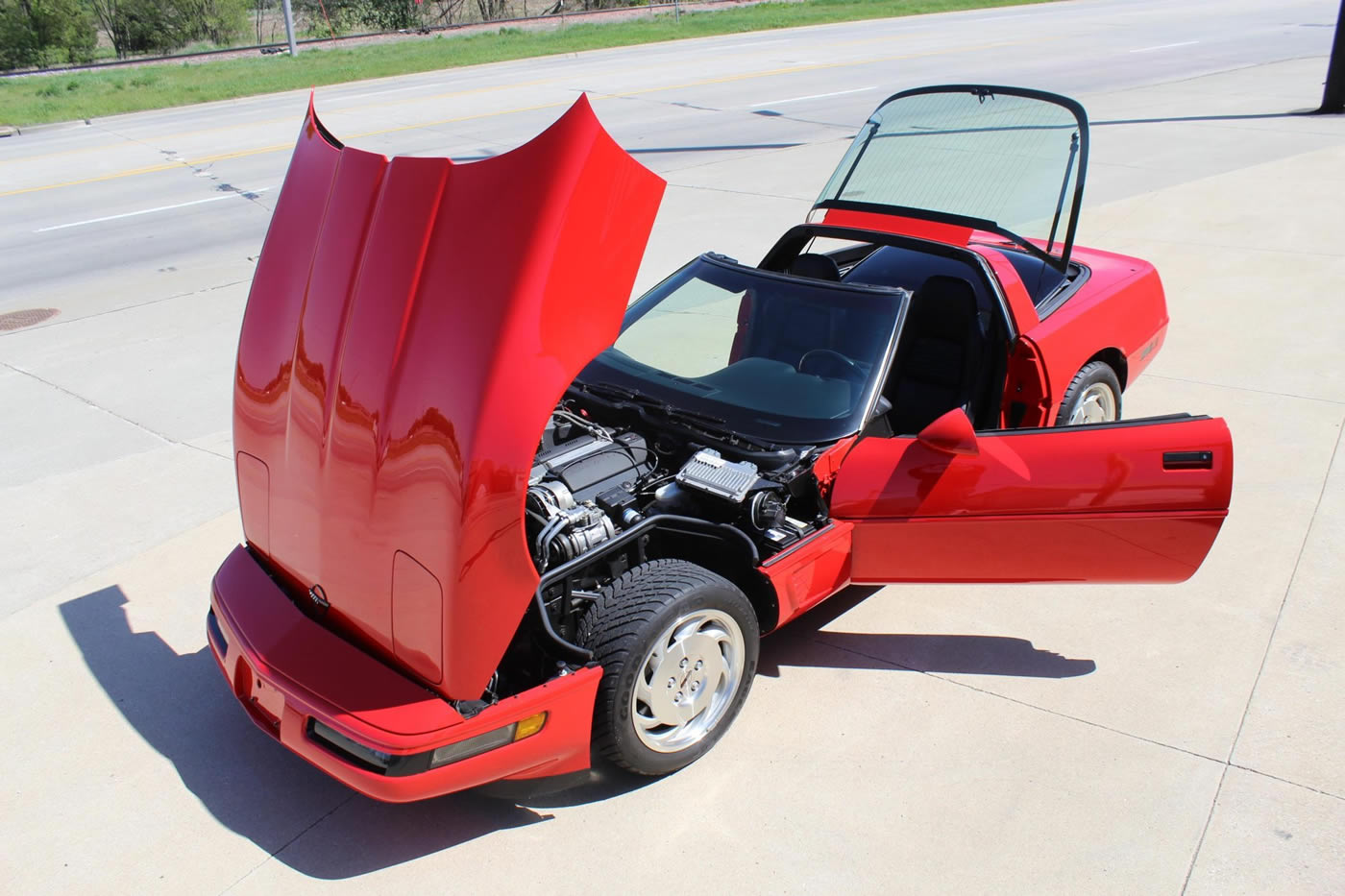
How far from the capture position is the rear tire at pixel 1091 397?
5.18 metres

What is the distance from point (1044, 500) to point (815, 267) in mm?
1921

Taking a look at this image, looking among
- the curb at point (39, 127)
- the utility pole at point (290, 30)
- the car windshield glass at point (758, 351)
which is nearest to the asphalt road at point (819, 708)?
the car windshield glass at point (758, 351)

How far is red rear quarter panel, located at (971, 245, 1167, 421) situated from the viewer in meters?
5.01

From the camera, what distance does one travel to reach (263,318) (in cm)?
373

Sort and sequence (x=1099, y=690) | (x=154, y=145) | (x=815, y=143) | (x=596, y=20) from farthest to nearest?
(x=596, y=20)
(x=154, y=145)
(x=815, y=143)
(x=1099, y=690)

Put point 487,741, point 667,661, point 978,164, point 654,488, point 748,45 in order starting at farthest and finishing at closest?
point 748,45, point 978,164, point 654,488, point 667,661, point 487,741

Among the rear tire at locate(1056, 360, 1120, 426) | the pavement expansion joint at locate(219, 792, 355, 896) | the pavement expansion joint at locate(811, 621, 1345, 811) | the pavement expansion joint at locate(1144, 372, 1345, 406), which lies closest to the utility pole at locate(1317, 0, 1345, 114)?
the pavement expansion joint at locate(1144, 372, 1345, 406)

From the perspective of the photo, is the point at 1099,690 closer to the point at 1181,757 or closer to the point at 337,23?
the point at 1181,757

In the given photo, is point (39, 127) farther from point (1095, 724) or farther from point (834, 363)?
point (1095, 724)

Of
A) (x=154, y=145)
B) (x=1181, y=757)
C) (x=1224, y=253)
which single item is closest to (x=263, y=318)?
(x=1181, y=757)

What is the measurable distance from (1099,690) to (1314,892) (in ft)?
3.45

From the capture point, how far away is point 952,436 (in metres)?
3.99

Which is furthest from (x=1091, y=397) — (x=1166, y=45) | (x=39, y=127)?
(x=1166, y=45)

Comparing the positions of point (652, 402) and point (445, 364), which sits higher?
point (445, 364)
